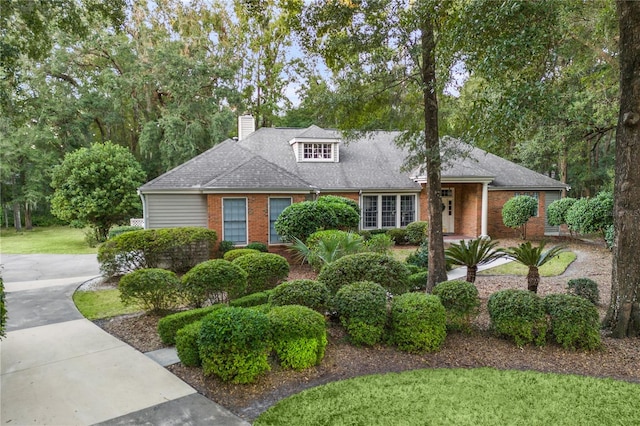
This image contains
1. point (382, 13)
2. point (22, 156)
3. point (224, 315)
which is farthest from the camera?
point (22, 156)

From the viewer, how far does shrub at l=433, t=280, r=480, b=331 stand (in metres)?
5.52

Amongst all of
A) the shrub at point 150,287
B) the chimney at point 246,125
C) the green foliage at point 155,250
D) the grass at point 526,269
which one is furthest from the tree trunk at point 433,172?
the chimney at point 246,125

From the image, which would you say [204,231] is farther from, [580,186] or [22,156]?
[580,186]

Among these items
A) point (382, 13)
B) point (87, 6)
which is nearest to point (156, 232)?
point (87, 6)

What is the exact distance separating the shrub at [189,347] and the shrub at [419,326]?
104 inches

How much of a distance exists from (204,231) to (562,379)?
9222 mm

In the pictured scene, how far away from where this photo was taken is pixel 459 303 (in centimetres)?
553

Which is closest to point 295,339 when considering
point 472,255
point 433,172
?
point 472,255

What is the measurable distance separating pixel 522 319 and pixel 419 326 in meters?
1.49

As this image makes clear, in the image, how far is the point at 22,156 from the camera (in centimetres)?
2597

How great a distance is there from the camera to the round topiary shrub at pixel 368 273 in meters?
6.56

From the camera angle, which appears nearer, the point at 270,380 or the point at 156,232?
the point at 270,380

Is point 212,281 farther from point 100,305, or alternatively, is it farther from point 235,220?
point 235,220

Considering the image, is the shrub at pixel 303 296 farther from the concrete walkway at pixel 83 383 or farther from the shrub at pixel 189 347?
the concrete walkway at pixel 83 383
